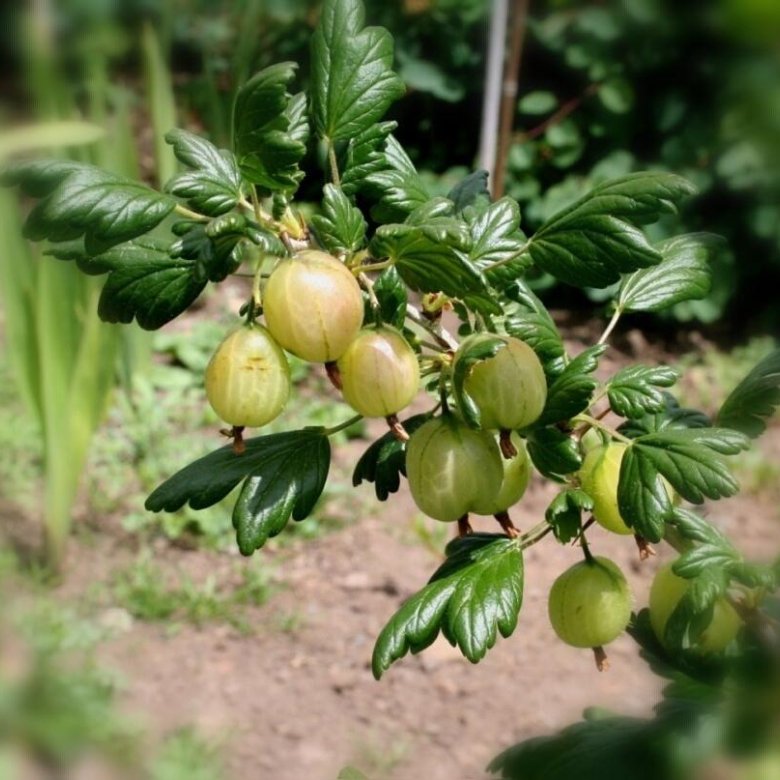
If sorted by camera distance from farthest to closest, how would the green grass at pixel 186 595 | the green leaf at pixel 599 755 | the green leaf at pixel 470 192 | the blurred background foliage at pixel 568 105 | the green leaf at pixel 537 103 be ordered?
the green leaf at pixel 537 103, the blurred background foliage at pixel 568 105, the green grass at pixel 186 595, the green leaf at pixel 470 192, the green leaf at pixel 599 755

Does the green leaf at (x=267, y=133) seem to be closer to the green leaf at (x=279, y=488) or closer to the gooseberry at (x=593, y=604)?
the green leaf at (x=279, y=488)

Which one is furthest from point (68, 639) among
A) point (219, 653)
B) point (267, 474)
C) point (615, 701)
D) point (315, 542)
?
point (267, 474)

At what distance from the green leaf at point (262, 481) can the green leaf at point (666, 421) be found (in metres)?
0.19

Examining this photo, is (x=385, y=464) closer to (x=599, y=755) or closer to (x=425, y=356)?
(x=425, y=356)

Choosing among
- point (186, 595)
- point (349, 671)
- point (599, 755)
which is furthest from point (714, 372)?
point (599, 755)

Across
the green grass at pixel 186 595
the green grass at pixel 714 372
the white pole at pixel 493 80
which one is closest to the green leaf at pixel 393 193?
the green grass at pixel 186 595

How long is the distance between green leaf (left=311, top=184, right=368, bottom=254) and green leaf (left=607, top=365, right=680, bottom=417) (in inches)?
7.1

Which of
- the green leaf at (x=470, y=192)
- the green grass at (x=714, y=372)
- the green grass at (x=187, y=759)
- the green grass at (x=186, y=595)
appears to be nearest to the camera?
the green leaf at (x=470, y=192)

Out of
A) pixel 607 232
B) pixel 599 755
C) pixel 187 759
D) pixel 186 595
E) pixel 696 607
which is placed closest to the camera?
pixel 599 755

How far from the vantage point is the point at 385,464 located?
77cm

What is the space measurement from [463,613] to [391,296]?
190 millimetres

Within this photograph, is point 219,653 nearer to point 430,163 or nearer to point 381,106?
point 381,106

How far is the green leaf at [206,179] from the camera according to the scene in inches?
25.0

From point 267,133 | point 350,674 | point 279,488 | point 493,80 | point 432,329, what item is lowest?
point 350,674
